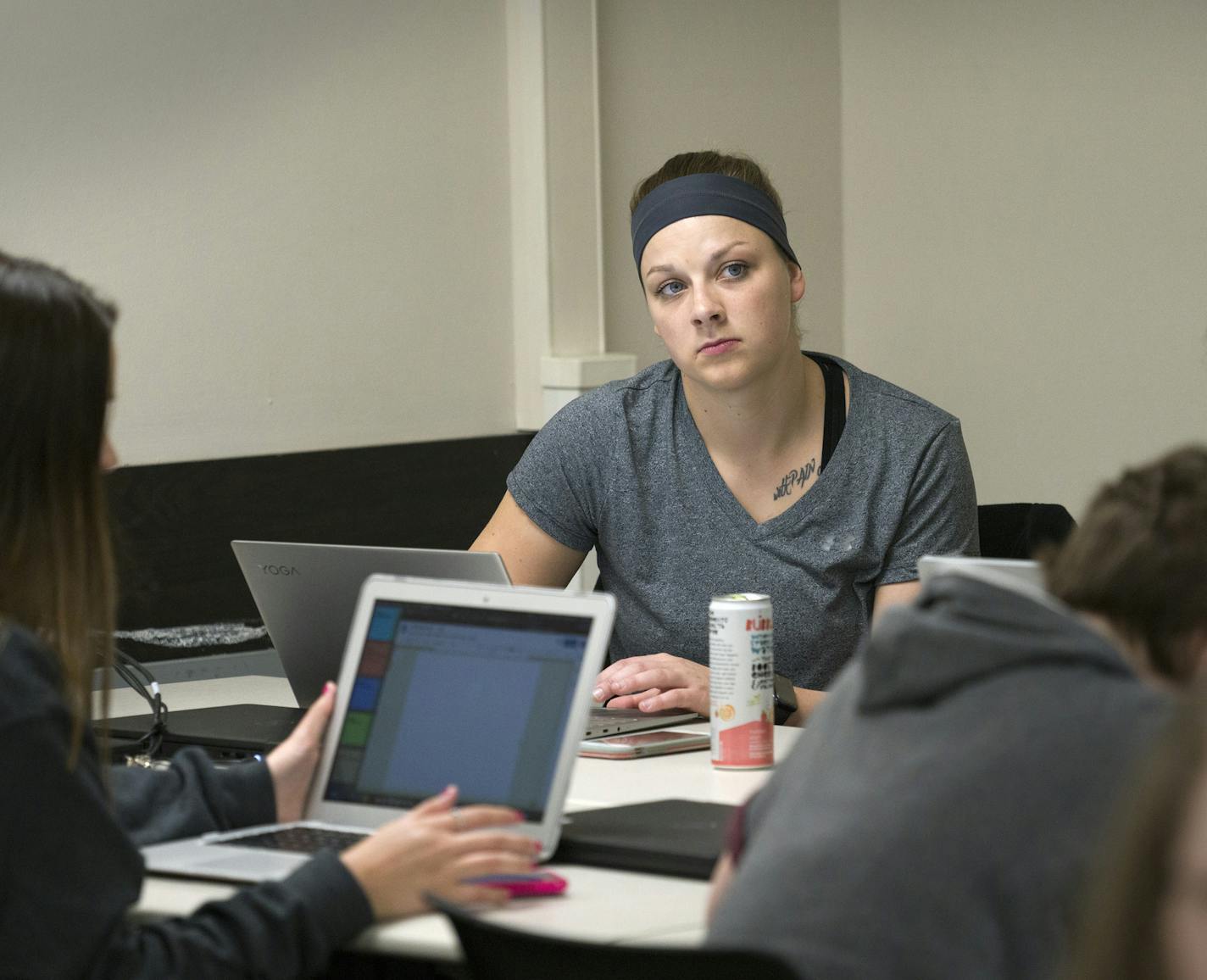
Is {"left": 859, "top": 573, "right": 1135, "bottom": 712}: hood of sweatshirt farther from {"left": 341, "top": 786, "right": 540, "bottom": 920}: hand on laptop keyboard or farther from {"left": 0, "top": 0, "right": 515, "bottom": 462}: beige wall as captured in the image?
{"left": 0, "top": 0, "right": 515, "bottom": 462}: beige wall

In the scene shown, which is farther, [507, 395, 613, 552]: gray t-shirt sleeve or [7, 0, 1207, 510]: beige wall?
[7, 0, 1207, 510]: beige wall

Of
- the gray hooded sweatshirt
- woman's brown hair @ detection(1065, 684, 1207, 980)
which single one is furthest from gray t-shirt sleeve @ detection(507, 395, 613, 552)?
woman's brown hair @ detection(1065, 684, 1207, 980)

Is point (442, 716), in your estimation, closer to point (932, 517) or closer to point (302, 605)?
point (302, 605)

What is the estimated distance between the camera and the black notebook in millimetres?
1588

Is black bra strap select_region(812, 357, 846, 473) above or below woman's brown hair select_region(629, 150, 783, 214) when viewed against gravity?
below

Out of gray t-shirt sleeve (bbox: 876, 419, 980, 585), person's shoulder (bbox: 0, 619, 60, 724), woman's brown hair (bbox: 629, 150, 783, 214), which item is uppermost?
woman's brown hair (bbox: 629, 150, 783, 214)

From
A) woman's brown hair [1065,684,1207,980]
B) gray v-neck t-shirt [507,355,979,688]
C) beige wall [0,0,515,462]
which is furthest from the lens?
beige wall [0,0,515,462]

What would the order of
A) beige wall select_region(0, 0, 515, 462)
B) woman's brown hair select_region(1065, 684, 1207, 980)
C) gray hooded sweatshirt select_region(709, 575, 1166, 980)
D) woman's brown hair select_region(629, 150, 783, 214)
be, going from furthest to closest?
beige wall select_region(0, 0, 515, 462) < woman's brown hair select_region(629, 150, 783, 214) < gray hooded sweatshirt select_region(709, 575, 1166, 980) < woman's brown hair select_region(1065, 684, 1207, 980)

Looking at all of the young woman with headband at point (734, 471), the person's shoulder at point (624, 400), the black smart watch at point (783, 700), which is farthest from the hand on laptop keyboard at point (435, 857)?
the person's shoulder at point (624, 400)

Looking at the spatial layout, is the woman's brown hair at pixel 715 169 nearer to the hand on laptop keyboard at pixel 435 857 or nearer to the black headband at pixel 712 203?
the black headband at pixel 712 203

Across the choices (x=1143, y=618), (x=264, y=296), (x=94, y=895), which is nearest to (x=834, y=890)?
(x=1143, y=618)

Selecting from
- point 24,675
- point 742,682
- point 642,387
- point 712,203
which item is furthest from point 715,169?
point 24,675

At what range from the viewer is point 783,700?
7.18 ft

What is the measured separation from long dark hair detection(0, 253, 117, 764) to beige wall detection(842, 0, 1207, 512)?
296cm
